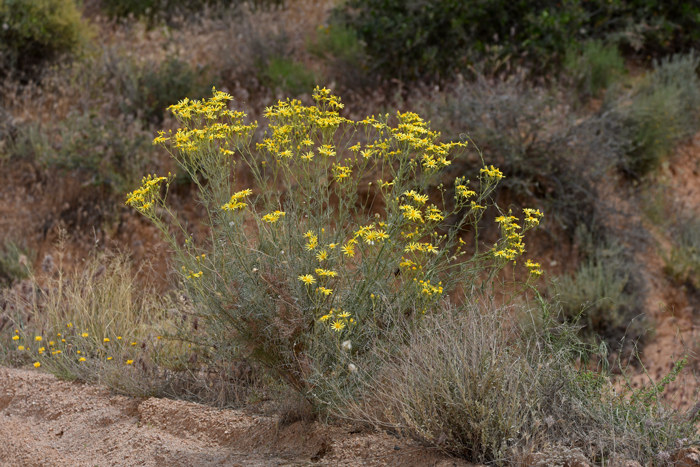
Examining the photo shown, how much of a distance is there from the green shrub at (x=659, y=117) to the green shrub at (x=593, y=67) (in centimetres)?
41

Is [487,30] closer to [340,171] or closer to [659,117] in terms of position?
[659,117]

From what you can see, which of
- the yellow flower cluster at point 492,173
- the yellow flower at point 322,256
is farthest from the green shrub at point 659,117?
the yellow flower at point 322,256

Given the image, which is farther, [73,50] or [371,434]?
[73,50]

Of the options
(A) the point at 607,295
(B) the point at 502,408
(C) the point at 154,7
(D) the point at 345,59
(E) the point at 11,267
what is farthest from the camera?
(C) the point at 154,7

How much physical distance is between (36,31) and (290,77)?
328 cm

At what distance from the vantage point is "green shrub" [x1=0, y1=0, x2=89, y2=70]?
8141 millimetres

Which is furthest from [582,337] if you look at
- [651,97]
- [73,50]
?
[73,50]

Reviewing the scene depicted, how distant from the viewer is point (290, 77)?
7.83 meters

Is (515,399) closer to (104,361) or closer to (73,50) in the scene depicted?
(104,361)

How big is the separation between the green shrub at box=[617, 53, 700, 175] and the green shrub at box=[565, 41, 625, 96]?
1.34ft

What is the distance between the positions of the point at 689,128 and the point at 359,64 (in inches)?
161

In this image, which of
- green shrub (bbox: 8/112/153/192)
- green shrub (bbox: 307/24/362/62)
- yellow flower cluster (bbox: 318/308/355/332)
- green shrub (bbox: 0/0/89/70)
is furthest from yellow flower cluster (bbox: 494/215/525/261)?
green shrub (bbox: 0/0/89/70)

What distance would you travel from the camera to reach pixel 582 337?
19.3 ft

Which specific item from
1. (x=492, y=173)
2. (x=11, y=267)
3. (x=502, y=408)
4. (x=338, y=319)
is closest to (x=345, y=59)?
(x=11, y=267)
